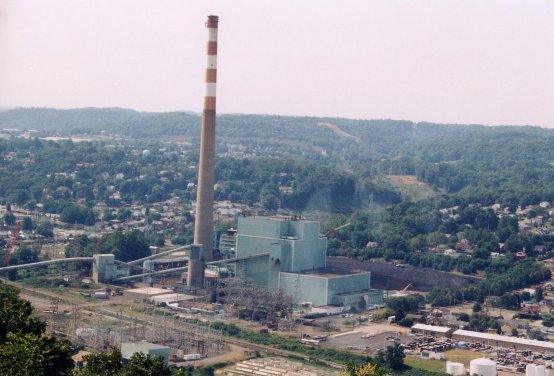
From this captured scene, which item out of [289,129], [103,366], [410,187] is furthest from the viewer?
[289,129]

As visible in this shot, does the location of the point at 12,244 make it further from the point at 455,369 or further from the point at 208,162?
the point at 455,369

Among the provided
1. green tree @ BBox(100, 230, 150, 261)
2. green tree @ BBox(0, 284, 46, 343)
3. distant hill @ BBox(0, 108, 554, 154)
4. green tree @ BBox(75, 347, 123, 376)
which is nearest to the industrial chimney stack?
green tree @ BBox(100, 230, 150, 261)

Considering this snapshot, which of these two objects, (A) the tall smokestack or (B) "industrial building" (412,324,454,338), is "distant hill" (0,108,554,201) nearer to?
(A) the tall smokestack

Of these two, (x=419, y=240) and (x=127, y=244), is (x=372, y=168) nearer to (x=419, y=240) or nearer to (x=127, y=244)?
(x=419, y=240)

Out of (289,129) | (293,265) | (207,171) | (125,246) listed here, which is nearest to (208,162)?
(207,171)

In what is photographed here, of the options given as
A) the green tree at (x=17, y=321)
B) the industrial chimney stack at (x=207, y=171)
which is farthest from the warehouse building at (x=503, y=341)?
the green tree at (x=17, y=321)

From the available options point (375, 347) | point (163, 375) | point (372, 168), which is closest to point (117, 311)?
point (375, 347)

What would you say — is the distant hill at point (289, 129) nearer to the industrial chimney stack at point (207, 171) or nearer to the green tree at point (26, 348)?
the industrial chimney stack at point (207, 171)
